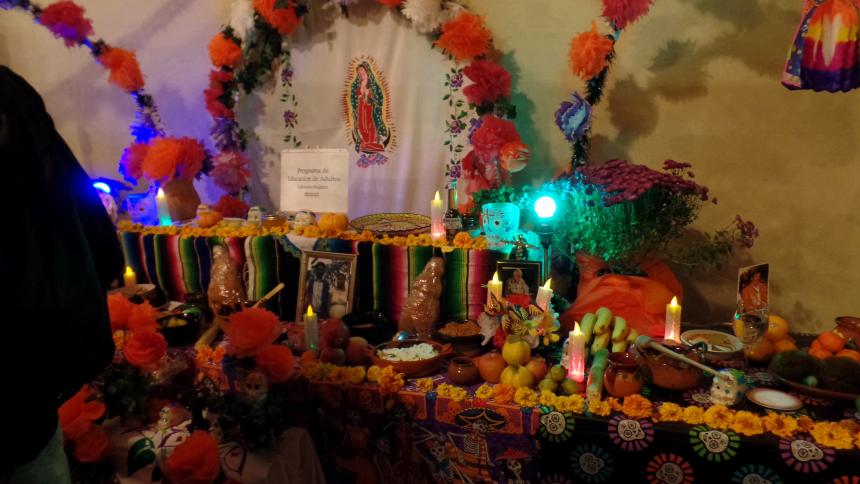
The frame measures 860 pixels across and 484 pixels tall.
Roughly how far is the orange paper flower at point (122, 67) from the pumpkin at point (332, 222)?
1299 mm

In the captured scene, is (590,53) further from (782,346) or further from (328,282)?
(328,282)

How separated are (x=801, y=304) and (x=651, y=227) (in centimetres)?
90

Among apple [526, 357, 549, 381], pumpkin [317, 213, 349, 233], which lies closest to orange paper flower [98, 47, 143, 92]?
pumpkin [317, 213, 349, 233]

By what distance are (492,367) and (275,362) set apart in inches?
24.3

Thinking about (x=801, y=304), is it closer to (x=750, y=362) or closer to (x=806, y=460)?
(x=750, y=362)

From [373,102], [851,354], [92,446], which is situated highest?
[373,102]

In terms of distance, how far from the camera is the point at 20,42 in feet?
9.67

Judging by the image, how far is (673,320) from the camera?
1.68 metres

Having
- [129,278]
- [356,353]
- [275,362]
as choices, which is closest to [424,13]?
[356,353]

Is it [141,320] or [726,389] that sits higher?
[141,320]

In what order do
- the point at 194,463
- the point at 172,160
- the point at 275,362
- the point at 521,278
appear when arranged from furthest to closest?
the point at 172,160 < the point at 521,278 < the point at 275,362 < the point at 194,463

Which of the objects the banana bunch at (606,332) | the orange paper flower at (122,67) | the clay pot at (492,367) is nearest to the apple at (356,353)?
the clay pot at (492,367)

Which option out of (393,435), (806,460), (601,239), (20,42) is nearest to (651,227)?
(601,239)

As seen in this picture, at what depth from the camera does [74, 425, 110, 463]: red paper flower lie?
1320 millimetres
